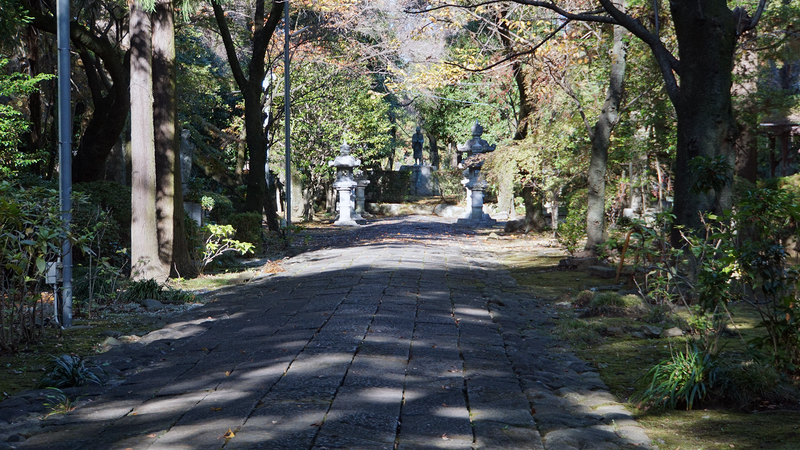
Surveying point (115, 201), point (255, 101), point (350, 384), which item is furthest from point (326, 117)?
point (350, 384)

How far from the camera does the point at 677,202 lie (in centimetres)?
775

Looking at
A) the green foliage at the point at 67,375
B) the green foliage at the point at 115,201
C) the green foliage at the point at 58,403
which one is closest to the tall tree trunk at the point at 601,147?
the green foliage at the point at 115,201

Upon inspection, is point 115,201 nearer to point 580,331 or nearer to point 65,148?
point 65,148

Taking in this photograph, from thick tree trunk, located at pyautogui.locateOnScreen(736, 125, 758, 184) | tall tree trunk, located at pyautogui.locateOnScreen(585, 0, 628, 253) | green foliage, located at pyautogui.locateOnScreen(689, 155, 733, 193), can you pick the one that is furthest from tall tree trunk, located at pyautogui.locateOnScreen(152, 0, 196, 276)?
thick tree trunk, located at pyautogui.locateOnScreen(736, 125, 758, 184)

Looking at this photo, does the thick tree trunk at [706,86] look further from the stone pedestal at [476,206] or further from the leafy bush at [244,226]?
the stone pedestal at [476,206]

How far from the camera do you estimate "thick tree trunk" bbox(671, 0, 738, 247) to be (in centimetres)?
721

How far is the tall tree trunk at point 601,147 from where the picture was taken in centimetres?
1230

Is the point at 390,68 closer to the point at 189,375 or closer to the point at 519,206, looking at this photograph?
the point at 519,206

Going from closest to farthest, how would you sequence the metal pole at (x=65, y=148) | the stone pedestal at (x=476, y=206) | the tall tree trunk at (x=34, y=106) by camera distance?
the metal pole at (x=65, y=148)
the tall tree trunk at (x=34, y=106)
the stone pedestal at (x=476, y=206)

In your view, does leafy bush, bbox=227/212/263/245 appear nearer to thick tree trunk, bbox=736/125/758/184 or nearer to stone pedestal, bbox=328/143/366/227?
thick tree trunk, bbox=736/125/758/184

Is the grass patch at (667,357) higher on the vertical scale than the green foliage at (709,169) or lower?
lower

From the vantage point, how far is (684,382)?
443 cm

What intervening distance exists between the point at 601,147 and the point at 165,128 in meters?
7.60

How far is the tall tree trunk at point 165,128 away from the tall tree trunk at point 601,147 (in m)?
7.33
